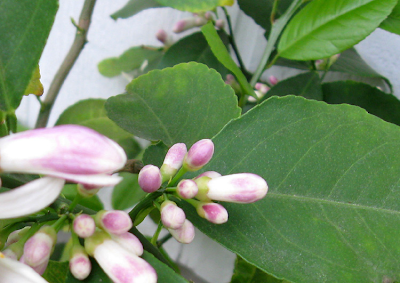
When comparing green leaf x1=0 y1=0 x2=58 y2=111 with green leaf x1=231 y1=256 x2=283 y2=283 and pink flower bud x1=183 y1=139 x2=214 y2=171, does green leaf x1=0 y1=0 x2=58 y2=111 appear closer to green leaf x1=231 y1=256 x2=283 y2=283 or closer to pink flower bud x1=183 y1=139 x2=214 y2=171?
pink flower bud x1=183 y1=139 x2=214 y2=171

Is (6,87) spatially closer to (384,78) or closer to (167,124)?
(167,124)

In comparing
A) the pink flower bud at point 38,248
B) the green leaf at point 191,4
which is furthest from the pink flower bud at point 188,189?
the green leaf at point 191,4

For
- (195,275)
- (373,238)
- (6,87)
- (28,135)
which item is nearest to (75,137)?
(28,135)

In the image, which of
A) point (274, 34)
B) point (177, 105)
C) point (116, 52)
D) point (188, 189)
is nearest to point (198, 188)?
point (188, 189)

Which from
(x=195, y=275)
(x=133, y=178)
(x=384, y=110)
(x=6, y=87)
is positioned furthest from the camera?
(x=195, y=275)

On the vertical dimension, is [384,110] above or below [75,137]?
below

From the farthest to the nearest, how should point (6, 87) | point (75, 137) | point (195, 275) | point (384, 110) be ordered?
1. point (195, 275)
2. point (384, 110)
3. point (6, 87)
4. point (75, 137)

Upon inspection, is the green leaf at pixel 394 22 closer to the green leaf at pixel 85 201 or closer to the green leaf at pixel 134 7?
the green leaf at pixel 134 7
